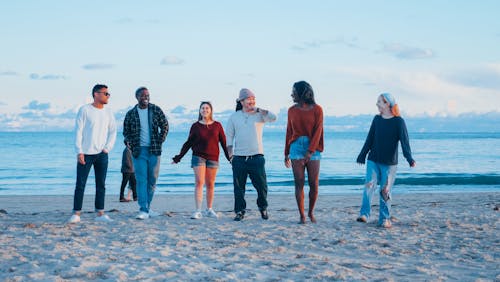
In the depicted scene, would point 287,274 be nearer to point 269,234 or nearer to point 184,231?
point 269,234

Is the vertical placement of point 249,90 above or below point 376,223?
above

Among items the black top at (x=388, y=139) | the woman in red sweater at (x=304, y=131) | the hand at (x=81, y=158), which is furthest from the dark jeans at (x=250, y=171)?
the hand at (x=81, y=158)

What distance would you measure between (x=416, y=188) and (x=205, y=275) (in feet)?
50.7

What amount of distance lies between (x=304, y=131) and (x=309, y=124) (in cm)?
12

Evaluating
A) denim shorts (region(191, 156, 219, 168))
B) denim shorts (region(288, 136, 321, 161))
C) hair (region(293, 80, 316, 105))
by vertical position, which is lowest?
denim shorts (region(191, 156, 219, 168))

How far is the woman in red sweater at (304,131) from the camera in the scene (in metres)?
7.54

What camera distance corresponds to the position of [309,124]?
7566 millimetres

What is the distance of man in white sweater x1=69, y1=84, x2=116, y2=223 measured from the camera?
25.3 feet

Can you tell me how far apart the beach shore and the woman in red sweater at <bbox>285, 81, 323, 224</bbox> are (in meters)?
0.85

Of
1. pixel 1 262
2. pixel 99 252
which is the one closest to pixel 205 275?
pixel 99 252

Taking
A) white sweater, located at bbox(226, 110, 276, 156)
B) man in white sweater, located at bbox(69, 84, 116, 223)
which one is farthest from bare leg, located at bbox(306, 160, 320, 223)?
man in white sweater, located at bbox(69, 84, 116, 223)

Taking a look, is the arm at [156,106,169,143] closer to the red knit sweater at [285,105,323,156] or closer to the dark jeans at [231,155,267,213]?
the dark jeans at [231,155,267,213]

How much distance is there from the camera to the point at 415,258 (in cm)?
581

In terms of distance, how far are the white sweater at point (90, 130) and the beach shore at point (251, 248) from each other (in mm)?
1046
